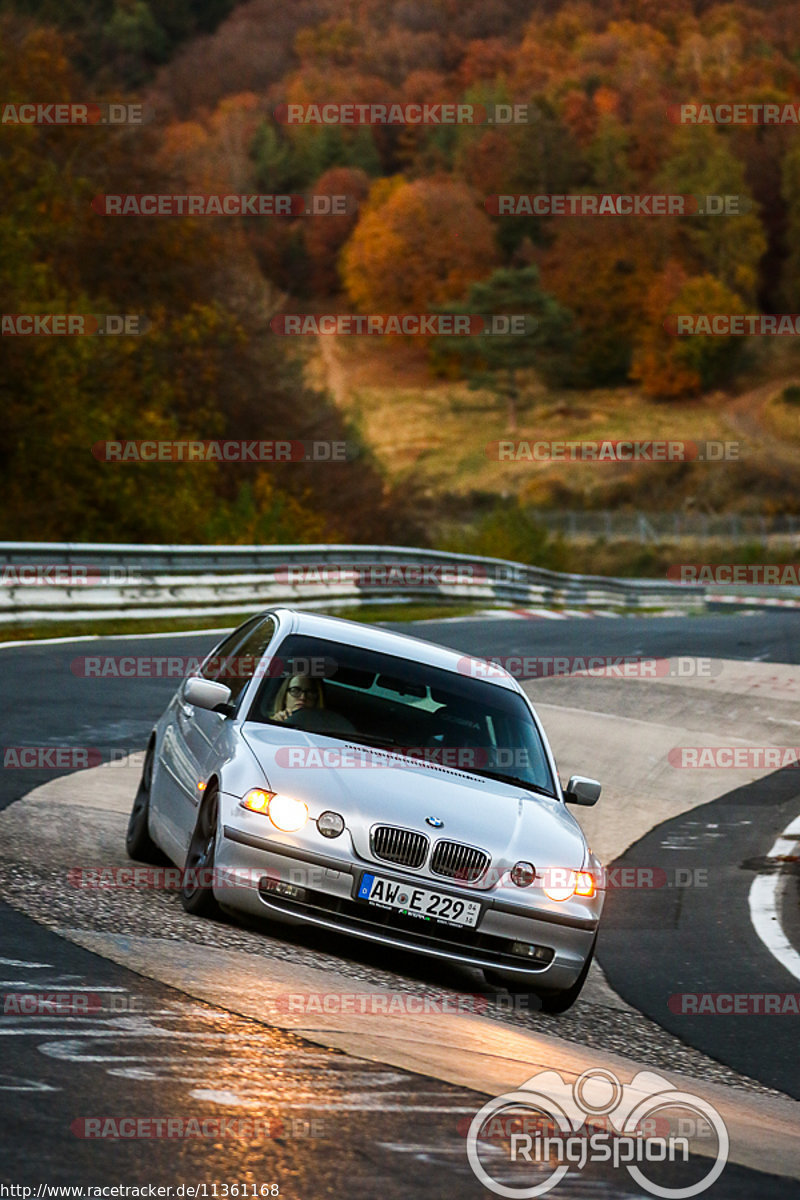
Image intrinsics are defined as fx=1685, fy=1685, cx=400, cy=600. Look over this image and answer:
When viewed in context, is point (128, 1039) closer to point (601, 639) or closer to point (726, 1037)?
point (726, 1037)

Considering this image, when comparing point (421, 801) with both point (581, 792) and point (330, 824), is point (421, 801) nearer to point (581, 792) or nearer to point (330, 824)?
point (330, 824)

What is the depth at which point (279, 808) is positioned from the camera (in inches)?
293

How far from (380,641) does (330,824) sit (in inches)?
69.6

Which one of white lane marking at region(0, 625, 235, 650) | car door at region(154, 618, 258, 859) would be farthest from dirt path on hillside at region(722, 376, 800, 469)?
car door at region(154, 618, 258, 859)

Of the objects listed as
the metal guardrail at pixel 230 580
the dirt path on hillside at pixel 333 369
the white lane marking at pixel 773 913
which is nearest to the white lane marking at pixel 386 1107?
the white lane marking at pixel 773 913

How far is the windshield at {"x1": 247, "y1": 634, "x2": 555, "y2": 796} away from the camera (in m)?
8.24

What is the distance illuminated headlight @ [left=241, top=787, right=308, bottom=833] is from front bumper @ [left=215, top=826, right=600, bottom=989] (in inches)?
3.9

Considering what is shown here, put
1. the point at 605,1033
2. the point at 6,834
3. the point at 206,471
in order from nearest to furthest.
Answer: the point at 605,1033
the point at 6,834
the point at 206,471

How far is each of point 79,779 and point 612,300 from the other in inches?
5226

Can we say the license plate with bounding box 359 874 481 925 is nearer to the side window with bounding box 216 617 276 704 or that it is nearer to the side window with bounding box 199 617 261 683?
the side window with bounding box 216 617 276 704

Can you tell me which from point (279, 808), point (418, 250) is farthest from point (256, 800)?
point (418, 250)

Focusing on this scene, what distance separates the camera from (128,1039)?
520 centimetres

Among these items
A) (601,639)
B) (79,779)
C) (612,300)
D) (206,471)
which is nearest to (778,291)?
(612,300)

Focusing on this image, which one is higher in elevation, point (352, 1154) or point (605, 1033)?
point (352, 1154)
